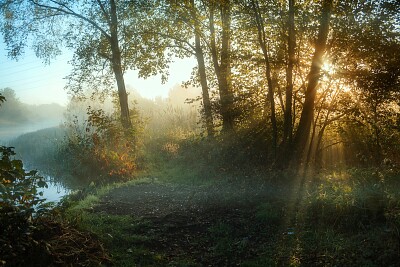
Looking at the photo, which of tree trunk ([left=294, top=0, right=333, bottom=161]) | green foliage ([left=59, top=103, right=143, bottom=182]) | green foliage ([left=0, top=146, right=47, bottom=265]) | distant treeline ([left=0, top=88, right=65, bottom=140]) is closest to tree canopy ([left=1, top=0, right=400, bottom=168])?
tree trunk ([left=294, top=0, right=333, bottom=161])

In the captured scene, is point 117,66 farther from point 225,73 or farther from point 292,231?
point 292,231

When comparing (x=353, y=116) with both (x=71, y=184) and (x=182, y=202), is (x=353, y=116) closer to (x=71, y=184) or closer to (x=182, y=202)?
(x=182, y=202)

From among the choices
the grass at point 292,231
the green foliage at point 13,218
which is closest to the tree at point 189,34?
the grass at point 292,231

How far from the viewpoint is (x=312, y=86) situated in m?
8.85

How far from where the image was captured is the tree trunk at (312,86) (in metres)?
8.38

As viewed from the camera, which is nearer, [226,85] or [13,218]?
[13,218]

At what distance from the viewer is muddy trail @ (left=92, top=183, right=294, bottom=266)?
5.59 meters

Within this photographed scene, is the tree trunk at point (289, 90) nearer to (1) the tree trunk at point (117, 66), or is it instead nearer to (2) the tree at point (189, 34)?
(2) the tree at point (189, 34)

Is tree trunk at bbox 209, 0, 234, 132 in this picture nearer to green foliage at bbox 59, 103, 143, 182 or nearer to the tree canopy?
the tree canopy

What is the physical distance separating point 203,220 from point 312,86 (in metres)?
4.47

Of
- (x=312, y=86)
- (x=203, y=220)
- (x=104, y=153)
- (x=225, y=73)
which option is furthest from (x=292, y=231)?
(x=104, y=153)

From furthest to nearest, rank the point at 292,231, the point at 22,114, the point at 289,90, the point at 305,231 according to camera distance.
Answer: the point at 22,114, the point at 289,90, the point at 292,231, the point at 305,231

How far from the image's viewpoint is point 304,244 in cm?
548

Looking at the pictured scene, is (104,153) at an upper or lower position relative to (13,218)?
lower
